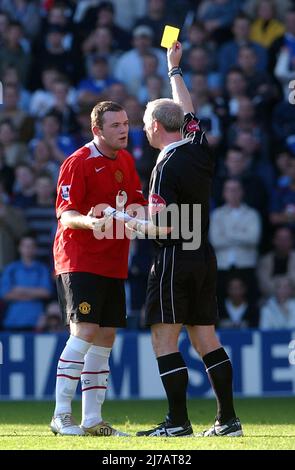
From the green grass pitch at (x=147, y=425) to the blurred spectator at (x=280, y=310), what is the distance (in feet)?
5.23

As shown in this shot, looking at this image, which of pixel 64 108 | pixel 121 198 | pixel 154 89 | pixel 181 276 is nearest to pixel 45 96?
pixel 64 108

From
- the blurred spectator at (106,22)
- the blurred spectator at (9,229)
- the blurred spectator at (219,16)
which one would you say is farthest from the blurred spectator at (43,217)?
the blurred spectator at (219,16)

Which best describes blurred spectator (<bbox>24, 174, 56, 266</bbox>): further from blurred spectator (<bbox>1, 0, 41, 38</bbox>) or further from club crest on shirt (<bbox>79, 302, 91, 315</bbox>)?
club crest on shirt (<bbox>79, 302, 91, 315</bbox>)

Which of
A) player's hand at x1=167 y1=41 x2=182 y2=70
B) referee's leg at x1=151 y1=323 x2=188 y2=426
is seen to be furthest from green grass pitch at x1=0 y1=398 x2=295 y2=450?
player's hand at x1=167 y1=41 x2=182 y2=70

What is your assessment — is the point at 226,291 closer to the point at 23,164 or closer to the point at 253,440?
the point at 23,164

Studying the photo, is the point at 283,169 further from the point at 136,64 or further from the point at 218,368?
the point at 218,368

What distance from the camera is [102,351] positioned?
8.37 m

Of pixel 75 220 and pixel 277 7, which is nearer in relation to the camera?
pixel 75 220

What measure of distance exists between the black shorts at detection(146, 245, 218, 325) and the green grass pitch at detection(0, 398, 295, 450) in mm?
809

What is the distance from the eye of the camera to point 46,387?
11539 millimetres

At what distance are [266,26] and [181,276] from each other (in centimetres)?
881
